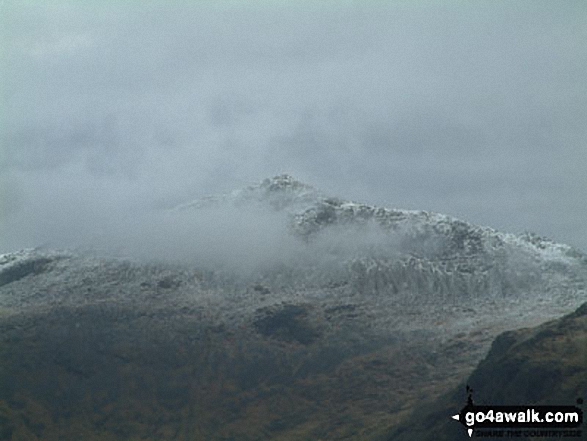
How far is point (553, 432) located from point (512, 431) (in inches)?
598

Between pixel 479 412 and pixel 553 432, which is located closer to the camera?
pixel 479 412

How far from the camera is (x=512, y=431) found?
563ft

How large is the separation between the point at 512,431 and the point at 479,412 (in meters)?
12.7

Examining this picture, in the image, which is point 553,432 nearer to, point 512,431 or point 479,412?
point 512,431

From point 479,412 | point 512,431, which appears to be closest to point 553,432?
point 512,431

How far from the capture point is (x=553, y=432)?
182m

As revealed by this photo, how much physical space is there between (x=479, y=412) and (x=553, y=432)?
2761 cm

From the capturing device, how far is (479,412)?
536ft
